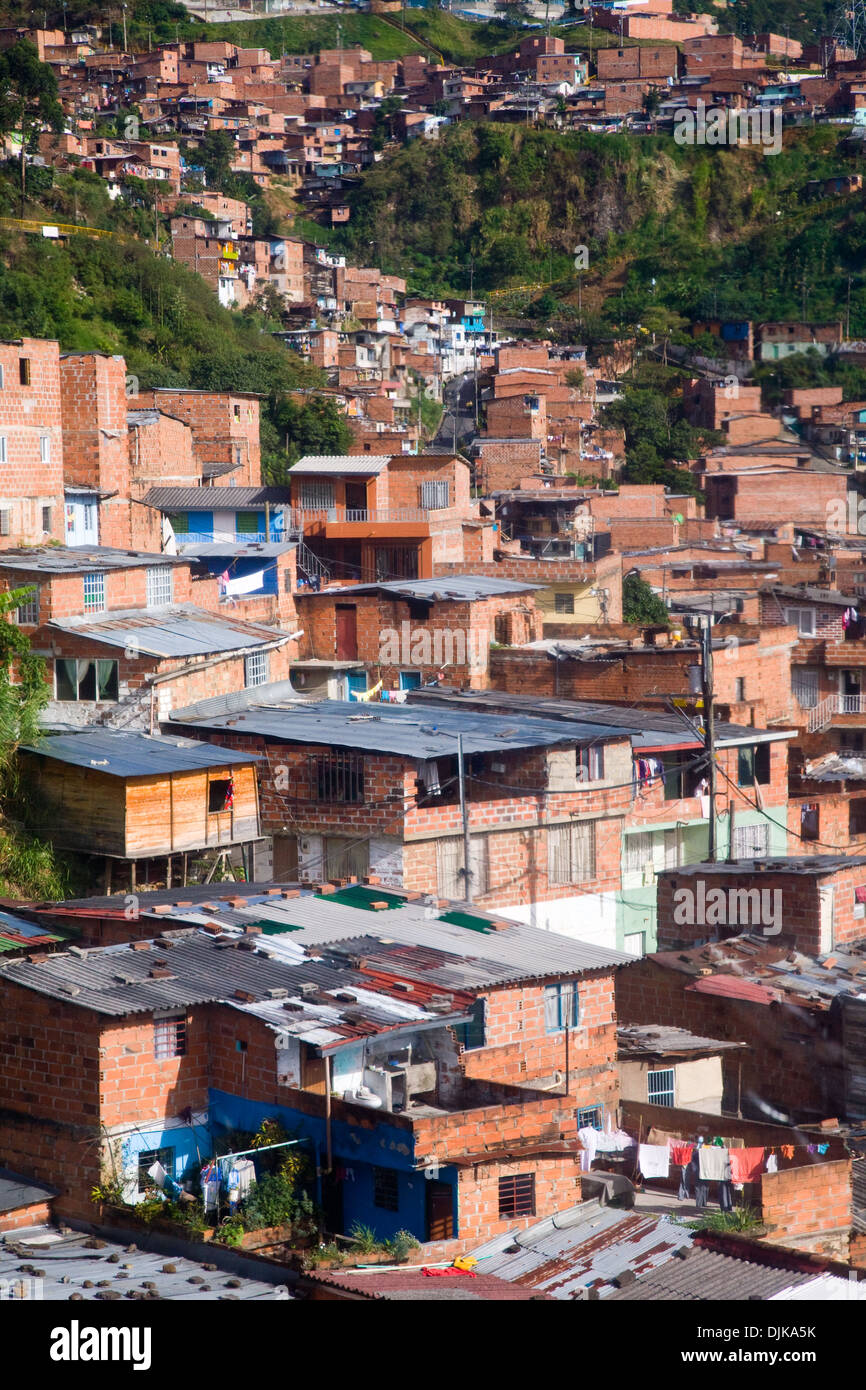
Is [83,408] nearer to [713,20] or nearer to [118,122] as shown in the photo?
[118,122]

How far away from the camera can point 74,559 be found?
2252 centimetres

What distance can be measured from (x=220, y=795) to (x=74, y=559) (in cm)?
519

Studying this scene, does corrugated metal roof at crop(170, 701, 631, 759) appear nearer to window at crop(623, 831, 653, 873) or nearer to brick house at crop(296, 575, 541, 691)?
window at crop(623, 831, 653, 873)

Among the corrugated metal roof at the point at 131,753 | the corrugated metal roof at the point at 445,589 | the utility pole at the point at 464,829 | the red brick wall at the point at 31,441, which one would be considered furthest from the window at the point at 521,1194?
the red brick wall at the point at 31,441

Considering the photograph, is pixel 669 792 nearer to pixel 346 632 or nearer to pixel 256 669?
pixel 256 669

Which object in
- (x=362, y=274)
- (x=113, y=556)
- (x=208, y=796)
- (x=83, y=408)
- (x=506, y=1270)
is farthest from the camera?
(x=362, y=274)

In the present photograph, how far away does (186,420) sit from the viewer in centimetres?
3556


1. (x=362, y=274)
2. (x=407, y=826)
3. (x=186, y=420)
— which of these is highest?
(x=362, y=274)

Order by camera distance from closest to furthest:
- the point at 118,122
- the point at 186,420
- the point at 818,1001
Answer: the point at 818,1001
the point at 186,420
the point at 118,122

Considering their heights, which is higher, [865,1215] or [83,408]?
[83,408]

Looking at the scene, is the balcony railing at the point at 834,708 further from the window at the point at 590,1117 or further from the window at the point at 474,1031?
the window at the point at 474,1031

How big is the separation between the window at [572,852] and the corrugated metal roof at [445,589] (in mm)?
6235

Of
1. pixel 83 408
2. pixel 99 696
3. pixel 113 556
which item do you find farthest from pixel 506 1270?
pixel 83 408
